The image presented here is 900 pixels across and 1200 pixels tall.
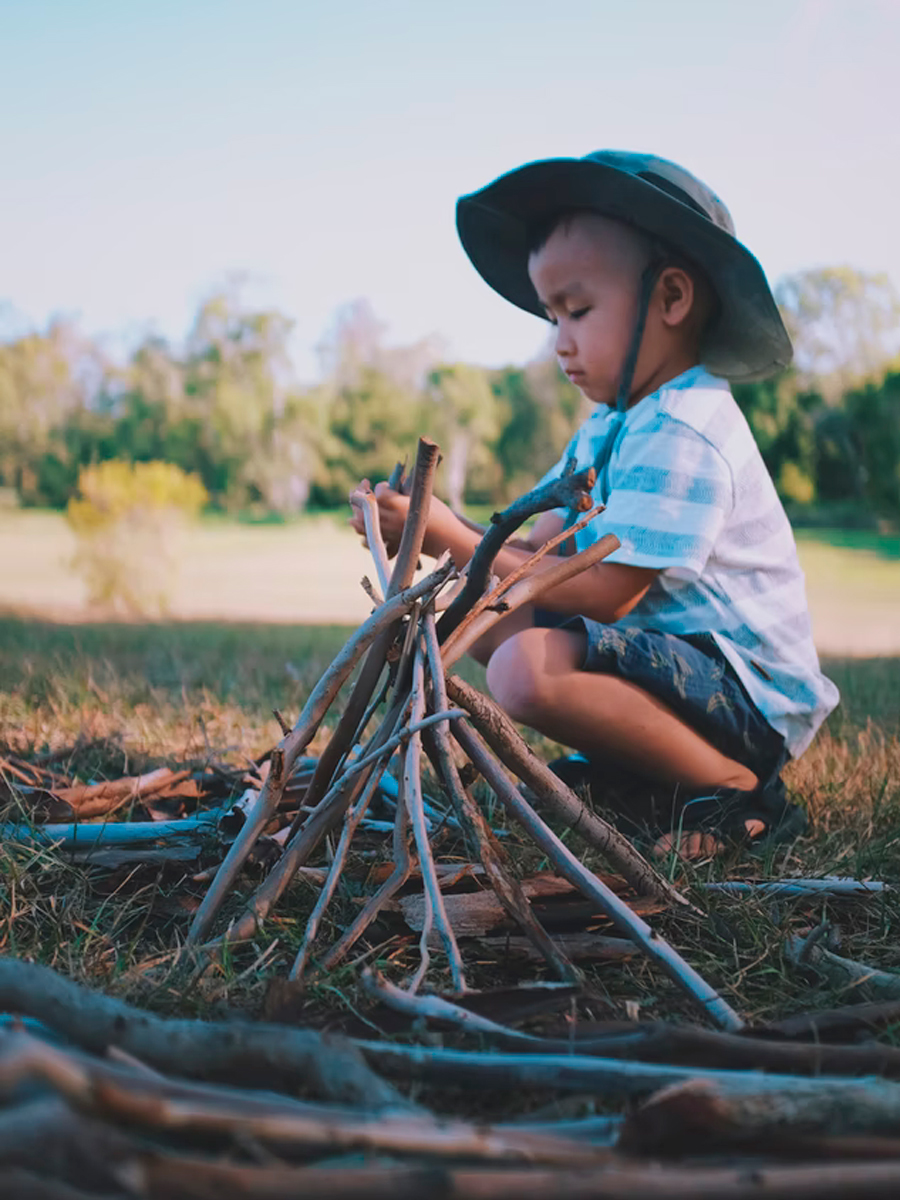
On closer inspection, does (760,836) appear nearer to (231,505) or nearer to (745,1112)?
(745,1112)

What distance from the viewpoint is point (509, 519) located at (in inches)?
68.3

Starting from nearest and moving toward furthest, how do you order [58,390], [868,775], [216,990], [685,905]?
1. [216,990]
2. [685,905]
3. [868,775]
4. [58,390]

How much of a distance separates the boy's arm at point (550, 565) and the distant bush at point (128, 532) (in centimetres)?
1054

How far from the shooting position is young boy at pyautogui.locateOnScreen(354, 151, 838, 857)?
2381 millimetres

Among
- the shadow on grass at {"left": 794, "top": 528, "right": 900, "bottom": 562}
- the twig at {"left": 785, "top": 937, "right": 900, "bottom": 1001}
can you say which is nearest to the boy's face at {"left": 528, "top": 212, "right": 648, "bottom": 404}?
the twig at {"left": 785, "top": 937, "right": 900, "bottom": 1001}

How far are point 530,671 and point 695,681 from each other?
1.27 ft

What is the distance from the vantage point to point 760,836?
244cm

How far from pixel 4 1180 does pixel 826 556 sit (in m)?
22.4

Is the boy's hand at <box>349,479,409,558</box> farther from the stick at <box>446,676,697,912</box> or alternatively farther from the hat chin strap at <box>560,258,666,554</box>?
the stick at <box>446,676,697,912</box>

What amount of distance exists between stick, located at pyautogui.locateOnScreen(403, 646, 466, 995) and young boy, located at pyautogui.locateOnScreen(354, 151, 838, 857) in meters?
0.66

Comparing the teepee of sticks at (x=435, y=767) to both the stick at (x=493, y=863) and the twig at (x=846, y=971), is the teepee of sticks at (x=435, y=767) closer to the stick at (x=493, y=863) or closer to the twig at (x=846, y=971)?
the stick at (x=493, y=863)

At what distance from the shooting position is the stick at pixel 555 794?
5.51ft

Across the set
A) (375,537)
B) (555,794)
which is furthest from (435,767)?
(375,537)

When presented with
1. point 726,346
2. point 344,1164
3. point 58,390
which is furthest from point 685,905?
point 58,390
